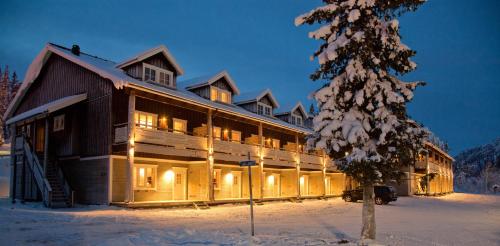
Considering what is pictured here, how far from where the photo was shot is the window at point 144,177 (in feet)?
90.4

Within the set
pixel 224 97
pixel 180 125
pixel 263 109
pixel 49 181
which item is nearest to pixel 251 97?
pixel 263 109

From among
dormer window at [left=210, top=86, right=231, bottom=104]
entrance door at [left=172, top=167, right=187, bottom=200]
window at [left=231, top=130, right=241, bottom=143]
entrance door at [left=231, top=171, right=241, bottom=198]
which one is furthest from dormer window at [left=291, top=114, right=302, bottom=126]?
entrance door at [left=172, top=167, right=187, bottom=200]

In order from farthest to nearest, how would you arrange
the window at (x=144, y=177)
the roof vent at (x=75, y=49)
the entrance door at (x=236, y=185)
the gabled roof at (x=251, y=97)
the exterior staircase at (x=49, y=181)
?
the gabled roof at (x=251, y=97) → the entrance door at (x=236, y=185) → the roof vent at (x=75, y=49) → the window at (x=144, y=177) → the exterior staircase at (x=49, y=181)

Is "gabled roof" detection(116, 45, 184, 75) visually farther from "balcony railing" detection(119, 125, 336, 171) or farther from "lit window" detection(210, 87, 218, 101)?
"lit window" detection(210, 87, 218, 101)

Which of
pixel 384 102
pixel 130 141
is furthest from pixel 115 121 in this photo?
pixel 384 102

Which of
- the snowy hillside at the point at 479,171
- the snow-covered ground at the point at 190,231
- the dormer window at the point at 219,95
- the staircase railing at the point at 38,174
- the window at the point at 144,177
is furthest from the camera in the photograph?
the snowy hillside at the point at 479,171

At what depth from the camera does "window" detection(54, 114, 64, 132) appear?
28750 mm

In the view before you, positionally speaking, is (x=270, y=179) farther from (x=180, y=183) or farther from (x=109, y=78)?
(x=109, y=78)

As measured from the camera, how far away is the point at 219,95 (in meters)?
36.4

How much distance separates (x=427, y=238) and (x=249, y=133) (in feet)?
79.4

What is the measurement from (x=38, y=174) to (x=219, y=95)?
15476 mm

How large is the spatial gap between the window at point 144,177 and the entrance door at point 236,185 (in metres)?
9.14

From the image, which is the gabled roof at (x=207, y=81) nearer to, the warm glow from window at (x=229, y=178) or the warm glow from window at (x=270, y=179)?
the warm glow from window at (x=229, y=178)

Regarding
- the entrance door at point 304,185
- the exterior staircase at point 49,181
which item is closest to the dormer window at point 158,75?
the exterior staircase at point 49,181
